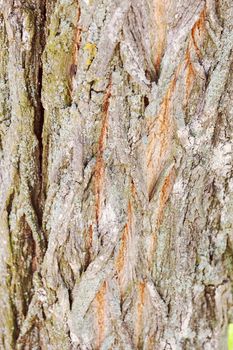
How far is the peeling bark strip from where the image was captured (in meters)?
0.94

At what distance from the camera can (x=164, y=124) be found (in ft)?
3.20

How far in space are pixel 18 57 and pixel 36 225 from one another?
36 cm

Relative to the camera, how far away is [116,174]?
99 centimetres

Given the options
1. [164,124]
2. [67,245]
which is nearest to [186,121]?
[164,124]

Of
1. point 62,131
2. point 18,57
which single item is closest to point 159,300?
point 62,131

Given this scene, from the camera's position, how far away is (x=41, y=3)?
99 centimetres

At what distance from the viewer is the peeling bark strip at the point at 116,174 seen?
36.9 inches

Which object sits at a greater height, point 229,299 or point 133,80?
point 133,80

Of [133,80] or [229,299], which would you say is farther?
[229,299]

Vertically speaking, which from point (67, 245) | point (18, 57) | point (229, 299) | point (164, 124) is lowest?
point (229, 299)

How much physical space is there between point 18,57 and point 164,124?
331 mm

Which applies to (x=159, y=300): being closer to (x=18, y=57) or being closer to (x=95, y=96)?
(x=95, y=96)

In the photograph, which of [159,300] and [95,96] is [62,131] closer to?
[95,96]

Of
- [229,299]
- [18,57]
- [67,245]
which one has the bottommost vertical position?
[229,299]
